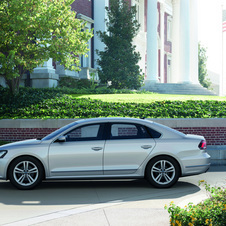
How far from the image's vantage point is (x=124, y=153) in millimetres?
9820

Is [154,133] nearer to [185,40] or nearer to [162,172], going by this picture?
[162,172]

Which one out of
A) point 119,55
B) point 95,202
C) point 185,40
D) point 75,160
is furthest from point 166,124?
Result: point 185,40

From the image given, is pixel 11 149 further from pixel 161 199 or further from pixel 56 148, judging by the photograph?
pixel 161 199

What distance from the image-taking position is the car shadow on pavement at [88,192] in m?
8.59

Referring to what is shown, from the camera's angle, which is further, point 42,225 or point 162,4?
point 162,4

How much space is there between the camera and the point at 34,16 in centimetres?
1816

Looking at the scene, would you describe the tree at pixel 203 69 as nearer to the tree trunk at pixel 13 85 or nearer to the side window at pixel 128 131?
the tree trunk at pixel 13 85

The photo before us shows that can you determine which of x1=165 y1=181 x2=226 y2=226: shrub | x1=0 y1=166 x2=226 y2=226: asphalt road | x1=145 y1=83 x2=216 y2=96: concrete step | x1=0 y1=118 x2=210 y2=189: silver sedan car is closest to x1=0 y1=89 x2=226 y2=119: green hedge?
x1=0 y1=166 x2=226 y2=226: asphalt road

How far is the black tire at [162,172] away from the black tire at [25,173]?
2336mm

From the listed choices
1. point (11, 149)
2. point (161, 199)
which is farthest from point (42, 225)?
point (11, 149)

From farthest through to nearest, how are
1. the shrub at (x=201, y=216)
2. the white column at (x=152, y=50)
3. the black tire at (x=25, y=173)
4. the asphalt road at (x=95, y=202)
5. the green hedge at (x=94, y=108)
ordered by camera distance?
the white column at (x=152, y=50) → the green hedge at (x=94, y=108) → the black tire at (x=25, y=173) → the asphalt road at (x=95, y=202) → the shrub at (x=201, y=216)

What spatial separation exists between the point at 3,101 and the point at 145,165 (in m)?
10.6

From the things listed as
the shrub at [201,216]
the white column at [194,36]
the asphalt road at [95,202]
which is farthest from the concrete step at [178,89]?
the shrub at [201,216]

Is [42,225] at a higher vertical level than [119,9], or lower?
lower
